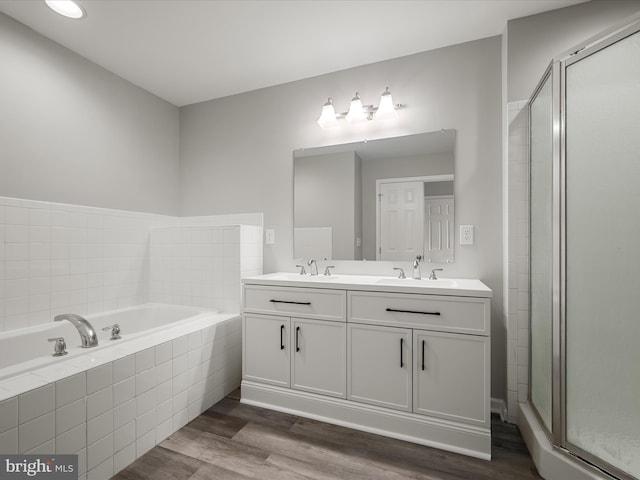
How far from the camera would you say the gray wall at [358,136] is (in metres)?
2.04

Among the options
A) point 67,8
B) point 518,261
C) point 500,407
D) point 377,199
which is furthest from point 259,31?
point 500,407

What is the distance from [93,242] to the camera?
225cm

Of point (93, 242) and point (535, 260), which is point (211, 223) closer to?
point (93, 242)

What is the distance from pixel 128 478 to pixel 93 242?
159 centimetres

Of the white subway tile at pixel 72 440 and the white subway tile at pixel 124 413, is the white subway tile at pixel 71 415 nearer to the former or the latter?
the white subway tile at pixel 72 440

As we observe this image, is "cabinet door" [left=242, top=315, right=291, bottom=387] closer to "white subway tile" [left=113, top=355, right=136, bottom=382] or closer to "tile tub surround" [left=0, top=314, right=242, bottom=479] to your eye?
"tile tub surround" [left=0, top=314, right=242, bottom=479]

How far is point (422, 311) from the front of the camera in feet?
5.47

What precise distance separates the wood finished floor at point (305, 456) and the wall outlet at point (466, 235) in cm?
112

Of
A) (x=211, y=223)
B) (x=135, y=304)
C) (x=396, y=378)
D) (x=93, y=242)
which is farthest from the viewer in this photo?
(x=211, y=223)

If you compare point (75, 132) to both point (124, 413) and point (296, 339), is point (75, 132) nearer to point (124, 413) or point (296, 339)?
point (124, 413)

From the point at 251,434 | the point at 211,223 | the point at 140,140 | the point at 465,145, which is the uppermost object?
the point at 140,140

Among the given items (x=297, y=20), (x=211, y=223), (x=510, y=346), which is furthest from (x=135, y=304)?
(x=510, y=346)

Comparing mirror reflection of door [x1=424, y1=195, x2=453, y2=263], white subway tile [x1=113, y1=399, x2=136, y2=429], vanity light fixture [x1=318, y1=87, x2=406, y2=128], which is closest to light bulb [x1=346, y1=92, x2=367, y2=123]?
vanity light fixture [x1=318, y1=87, x2=406, y2=128]

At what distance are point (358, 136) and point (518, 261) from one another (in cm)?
142
